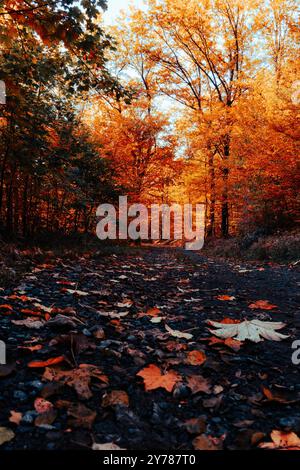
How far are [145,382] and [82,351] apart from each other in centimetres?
54

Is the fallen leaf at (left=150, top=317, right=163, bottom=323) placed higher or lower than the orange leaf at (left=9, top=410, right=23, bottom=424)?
lower

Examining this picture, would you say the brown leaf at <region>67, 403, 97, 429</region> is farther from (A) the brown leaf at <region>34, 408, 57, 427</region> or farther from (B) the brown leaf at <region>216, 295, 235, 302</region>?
(B) the brown leaf at <region>216, 295, 235, 302</region>

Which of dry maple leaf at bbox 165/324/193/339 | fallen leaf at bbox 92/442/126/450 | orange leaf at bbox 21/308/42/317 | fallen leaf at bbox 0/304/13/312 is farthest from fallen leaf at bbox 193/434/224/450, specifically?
fallen leaf at bbox 0/304/13/312

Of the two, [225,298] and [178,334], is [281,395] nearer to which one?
[178,334]

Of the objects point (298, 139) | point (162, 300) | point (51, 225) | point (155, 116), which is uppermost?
point (155, 116)

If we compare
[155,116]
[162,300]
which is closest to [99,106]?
[155,116]

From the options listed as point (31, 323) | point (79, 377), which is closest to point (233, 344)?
point (79, 377)

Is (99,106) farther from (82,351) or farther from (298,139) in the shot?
(82,351)

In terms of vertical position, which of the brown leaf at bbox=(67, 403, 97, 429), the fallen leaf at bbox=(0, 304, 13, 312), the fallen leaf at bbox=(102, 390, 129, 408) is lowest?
the fallen leaf at bbox=(102, 390, 129, 408)

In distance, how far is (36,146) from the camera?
233 inches

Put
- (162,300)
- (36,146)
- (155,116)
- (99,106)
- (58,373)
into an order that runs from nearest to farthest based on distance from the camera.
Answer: (58,373) → (162,300) → (36,146) → (155,116) → (99,106)

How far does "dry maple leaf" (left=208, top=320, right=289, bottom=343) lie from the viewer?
255 centimetres

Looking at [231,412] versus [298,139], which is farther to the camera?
[298,139]

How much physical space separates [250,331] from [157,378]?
3.54ft
